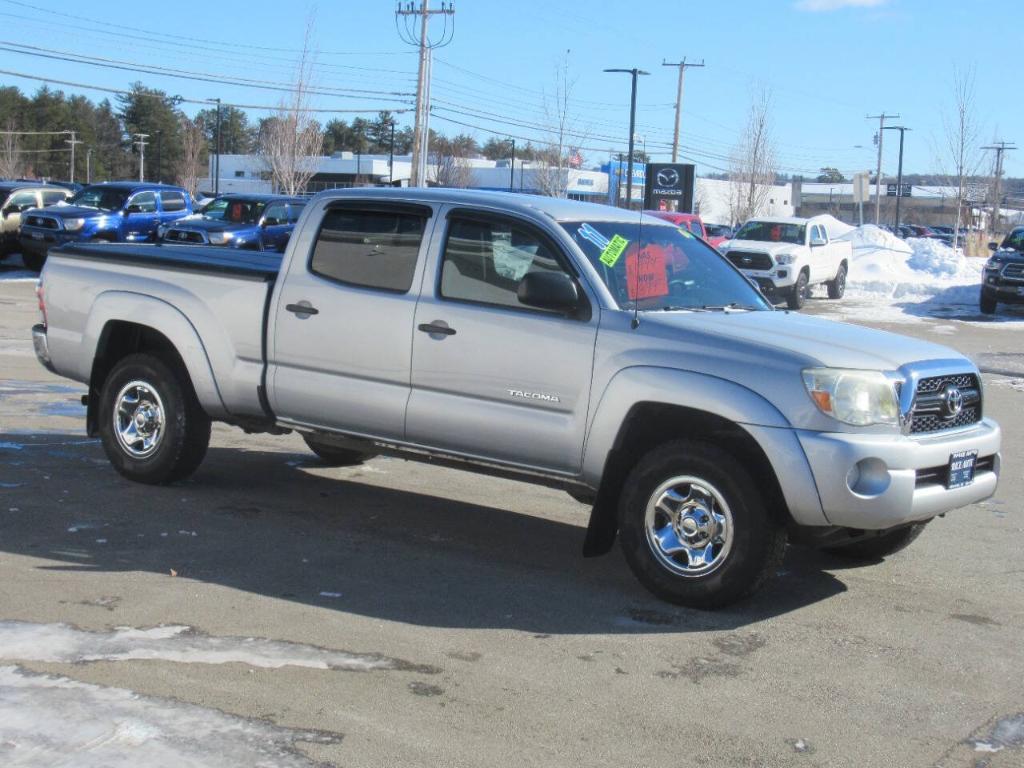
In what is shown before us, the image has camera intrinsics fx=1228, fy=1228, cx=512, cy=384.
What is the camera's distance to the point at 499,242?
21.7 feet

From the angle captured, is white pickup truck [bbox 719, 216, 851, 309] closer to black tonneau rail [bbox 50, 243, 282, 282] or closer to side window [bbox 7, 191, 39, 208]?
side window [bbox 7, 191, 39, 208]

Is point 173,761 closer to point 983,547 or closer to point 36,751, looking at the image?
point 36,751

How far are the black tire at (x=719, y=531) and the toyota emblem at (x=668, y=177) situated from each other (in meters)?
37.1

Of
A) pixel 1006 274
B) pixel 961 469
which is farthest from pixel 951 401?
pixel 1006 274

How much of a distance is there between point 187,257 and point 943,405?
15.3 ft

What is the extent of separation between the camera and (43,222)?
25.0 metres

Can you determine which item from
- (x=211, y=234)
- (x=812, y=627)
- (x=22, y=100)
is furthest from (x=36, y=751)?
(x=22, y=100)

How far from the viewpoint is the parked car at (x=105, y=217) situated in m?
24.8

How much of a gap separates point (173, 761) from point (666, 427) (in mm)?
2959

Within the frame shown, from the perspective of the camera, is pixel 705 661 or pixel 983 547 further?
pixel 983 547

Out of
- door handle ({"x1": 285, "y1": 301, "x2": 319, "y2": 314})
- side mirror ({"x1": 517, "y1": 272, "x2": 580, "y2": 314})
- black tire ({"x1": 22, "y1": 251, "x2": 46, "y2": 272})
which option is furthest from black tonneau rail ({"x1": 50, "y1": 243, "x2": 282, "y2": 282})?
black tire ({"x1": 22, "y1": 251, "x2": 46, "y2": 272})

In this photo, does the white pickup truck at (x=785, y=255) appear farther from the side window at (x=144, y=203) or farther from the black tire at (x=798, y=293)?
the side window at (x=144, y=203)

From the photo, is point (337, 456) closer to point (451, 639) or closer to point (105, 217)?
point (451, 639)

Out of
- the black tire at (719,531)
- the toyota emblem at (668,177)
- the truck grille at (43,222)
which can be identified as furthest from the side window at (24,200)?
the black tire at (719,531)
